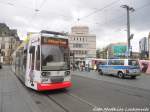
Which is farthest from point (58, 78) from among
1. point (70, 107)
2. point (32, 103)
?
point (70, 107)

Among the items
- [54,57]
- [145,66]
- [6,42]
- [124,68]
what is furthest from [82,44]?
[54,57]

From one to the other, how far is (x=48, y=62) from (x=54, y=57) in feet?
1.51

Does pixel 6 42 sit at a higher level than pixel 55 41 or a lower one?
higher

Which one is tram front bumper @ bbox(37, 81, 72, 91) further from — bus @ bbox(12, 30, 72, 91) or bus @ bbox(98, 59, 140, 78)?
Result: bus @ bbox(98, 59, 140, 78)

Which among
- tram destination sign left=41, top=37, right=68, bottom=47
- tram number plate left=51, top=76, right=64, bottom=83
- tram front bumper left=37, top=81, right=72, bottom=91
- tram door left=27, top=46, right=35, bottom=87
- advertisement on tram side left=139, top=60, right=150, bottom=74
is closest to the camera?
tram front bumper left=37, top=81, right=72, bottom=91

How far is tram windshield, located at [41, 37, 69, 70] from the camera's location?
423 inches

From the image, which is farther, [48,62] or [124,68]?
[124,68]

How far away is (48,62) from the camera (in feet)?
35.4

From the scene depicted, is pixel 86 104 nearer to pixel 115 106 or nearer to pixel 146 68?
pixel 115 106

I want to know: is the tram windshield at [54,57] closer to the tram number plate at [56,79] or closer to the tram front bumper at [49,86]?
the tram number plate at [56,79]

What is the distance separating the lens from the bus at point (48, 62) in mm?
10555

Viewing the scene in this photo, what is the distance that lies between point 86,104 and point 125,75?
49.7 ft

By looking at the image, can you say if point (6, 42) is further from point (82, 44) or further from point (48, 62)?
point (48, 62)

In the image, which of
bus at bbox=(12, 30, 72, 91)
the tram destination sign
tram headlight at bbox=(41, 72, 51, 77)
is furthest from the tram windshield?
tram headlight at bbox=(41, 72, 51, 77)
